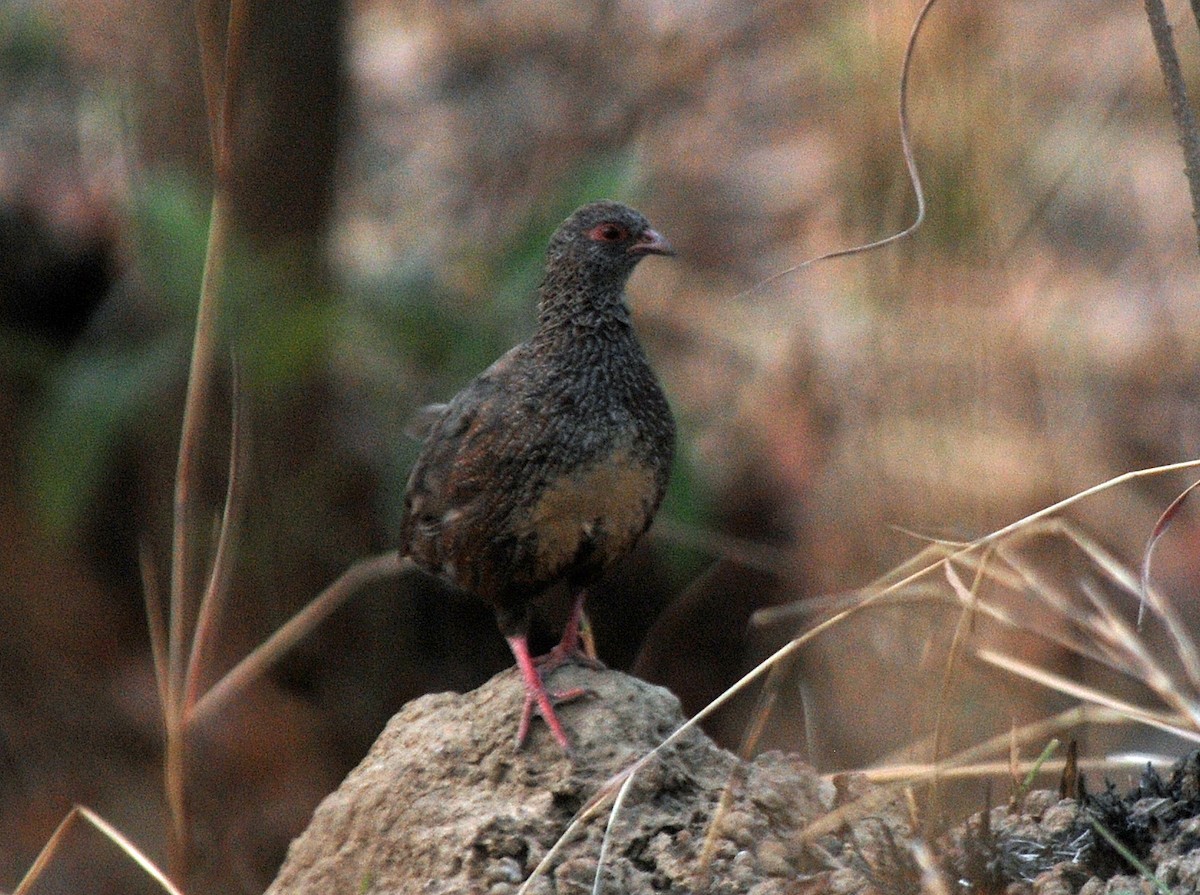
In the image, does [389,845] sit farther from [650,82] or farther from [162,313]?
[650,82]

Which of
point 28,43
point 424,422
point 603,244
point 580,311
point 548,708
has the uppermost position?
point 28,43

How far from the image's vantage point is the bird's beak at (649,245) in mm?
3664

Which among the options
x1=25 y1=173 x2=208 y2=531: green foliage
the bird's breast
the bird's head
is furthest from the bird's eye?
x1=25 y1=173 x2=208 y2=531: green foliage

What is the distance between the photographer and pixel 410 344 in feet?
22.6

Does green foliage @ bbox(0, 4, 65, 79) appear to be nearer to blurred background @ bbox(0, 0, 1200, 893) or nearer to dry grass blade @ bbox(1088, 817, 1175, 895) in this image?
blurred background @ bbox(0, 0, 1200, 893)

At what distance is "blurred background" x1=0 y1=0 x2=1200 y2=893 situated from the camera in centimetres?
676

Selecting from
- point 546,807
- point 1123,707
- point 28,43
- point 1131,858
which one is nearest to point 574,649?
point 546,807

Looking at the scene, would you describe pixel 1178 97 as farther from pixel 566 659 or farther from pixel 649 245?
pixel 566 659

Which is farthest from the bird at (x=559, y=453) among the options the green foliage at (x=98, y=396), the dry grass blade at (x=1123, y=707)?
the green foliage at (x=98, y=396)

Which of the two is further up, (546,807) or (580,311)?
(580,311)

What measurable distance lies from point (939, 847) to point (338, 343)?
4.91 meters

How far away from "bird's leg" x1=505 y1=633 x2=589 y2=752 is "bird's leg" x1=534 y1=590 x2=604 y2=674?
0.10 meters

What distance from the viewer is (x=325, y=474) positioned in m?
7.19

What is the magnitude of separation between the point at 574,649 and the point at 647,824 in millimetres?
693
